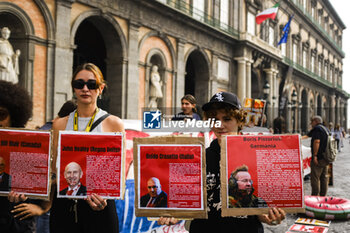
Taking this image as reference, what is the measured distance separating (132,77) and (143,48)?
1875 mm

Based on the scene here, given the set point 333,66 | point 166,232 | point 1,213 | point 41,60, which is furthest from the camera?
point 333,66

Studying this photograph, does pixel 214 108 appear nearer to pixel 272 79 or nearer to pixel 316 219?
pixel 316 219

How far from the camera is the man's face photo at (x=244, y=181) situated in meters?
1.98

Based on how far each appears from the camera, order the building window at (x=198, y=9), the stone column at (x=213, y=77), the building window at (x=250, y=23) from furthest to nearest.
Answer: the building window at (x=250, y=23), the stone column at (x=213, y=77), the building window at (x=198, y=9)

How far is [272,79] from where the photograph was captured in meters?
31.8

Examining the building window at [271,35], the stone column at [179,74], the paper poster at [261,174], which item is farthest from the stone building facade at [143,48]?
the paper poster at [261,174]

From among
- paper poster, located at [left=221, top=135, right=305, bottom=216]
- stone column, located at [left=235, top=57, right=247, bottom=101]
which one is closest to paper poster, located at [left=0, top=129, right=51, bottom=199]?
paper poster, located at [left=221, top=135, right=305, bottom=216]

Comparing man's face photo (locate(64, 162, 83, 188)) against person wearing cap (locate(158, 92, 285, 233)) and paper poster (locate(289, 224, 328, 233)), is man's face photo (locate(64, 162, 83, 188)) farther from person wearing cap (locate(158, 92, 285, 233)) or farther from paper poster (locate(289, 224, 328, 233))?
paper poster (locate(289, 224, 328, 233))

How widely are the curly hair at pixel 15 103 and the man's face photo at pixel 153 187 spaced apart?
1091mm

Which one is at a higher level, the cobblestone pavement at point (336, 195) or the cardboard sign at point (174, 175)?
the cardboard sign at point (174, 175)

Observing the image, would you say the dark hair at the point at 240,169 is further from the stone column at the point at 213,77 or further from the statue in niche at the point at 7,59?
the stone column at the point at 213,77

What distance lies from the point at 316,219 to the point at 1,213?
5.65 metres

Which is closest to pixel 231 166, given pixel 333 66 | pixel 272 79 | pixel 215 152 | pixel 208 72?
pixel 215 152

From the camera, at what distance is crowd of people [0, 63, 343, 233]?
2.02 metres
